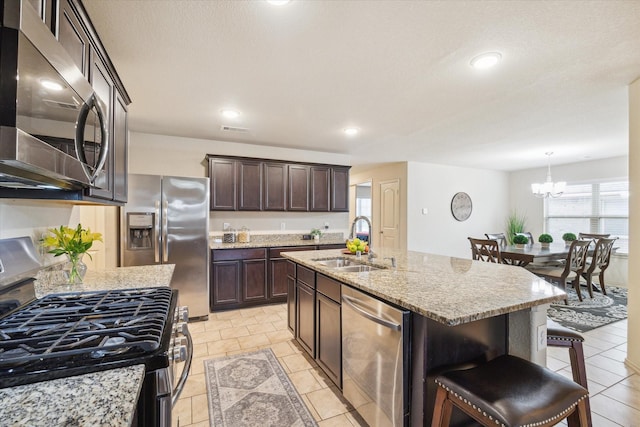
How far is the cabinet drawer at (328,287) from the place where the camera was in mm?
2036

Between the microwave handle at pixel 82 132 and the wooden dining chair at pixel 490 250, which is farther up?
the microwave handle at pixel 82 132

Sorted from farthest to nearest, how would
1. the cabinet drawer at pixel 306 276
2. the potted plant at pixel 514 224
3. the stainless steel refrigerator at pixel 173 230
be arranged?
the potted plant at pixel 514 224 → the stainless steel refrigerator at pixel 173 230 → the cabinet drawer at pixel 306 276

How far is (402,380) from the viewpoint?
4.75ft

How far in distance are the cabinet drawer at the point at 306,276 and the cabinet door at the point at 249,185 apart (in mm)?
1933

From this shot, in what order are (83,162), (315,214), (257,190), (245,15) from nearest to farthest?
(83,162), (245,15), (257,190), (315,214)

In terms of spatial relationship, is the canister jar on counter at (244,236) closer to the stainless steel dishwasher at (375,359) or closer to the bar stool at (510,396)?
the stainless steel dishwasher at (375,359)

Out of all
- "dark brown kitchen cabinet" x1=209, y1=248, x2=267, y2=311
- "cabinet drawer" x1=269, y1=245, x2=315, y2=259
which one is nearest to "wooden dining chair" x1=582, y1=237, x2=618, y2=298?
"cabinet drawer" x1=269, y1=245, x2=315, y2=259

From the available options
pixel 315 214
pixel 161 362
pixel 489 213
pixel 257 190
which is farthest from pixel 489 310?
pixel 489 213

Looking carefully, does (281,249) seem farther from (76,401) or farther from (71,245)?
(76,401)

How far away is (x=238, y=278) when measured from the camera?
13.2ft

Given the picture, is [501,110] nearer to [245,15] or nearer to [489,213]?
[245,15]

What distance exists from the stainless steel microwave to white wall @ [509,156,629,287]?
769 cm

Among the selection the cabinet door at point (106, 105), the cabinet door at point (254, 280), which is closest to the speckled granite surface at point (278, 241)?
the cabinet door at point (254, 280)

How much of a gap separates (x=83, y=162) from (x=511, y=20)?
2.28 m
